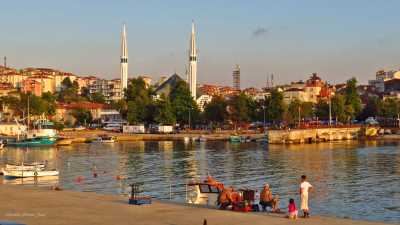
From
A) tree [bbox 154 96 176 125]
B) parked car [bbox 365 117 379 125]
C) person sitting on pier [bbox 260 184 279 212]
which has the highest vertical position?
tree [bbox 154 96 176 125]

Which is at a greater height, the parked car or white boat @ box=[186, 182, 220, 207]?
the parked car

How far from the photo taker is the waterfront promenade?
21859 mm

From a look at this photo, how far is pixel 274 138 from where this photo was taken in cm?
11456

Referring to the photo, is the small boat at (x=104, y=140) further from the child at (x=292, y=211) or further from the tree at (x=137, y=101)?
the child at (x=292, y=211)

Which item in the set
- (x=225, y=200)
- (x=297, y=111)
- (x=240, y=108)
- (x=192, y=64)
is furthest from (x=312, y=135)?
(x=225, y=200)

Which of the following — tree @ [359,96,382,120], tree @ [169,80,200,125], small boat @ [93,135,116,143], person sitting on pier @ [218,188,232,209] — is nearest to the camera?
person sitting on pier @ [218,188,232,209]

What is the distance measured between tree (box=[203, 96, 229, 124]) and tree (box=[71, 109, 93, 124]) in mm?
33497

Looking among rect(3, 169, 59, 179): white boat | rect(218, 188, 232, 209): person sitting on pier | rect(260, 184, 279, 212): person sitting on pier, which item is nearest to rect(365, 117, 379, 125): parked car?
rect(3, 169, 59, 179): white boat

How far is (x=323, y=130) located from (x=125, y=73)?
261 ft

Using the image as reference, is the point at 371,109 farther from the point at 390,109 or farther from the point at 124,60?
the point at 124,60

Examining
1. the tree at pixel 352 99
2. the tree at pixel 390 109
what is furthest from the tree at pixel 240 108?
the tree at pixel 390 109

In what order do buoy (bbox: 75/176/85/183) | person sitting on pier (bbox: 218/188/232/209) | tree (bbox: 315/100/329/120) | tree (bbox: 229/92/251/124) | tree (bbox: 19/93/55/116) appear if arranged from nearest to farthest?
1. person sitting on pier (bbox: 218/188/232/209)
2. buoy (bbox: 75/176/85/183)
3. tree (bbox: 19/93/55/116)
4. tree (bbox: 229/92/251/124)
5. tree (bbox: 315/100/329/120)

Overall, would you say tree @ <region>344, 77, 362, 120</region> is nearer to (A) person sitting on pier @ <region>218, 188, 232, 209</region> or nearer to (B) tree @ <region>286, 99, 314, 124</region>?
(B) tree @ <region>286, 99, 314, 124</region>

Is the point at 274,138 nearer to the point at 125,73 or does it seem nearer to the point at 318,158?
the point at 318,158
